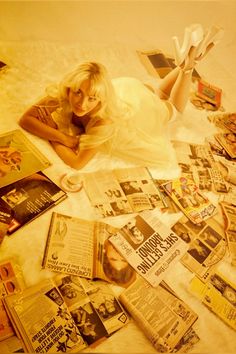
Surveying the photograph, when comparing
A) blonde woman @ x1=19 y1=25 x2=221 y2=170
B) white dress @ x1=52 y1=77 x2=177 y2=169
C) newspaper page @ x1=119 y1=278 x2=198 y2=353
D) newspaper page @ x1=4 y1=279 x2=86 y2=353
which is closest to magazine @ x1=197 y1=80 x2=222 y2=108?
blonde woman @ x1=19 y1=25 x2=221 y2=170

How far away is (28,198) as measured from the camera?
1289mm

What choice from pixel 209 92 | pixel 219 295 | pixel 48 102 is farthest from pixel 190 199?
pixel 209 92

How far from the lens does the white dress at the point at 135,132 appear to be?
1432 millimetres

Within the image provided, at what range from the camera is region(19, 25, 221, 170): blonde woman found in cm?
128

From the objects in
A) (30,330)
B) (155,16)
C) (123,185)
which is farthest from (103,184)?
(155,16)

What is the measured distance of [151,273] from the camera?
1237 mm

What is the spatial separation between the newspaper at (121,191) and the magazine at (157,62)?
2.82ft

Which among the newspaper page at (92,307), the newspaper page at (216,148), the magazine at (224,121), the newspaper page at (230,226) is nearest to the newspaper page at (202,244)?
the newspaper page at (230,226)

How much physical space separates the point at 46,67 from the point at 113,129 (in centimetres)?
67

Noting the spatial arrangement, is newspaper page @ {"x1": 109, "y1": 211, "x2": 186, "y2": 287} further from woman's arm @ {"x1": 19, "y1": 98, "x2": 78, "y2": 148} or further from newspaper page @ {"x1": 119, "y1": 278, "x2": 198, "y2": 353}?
woman's arm @ {"x1": 19, "y1": 98, "x2": 78, "y2": 148}

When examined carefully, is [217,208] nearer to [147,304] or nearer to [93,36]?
[147,304]

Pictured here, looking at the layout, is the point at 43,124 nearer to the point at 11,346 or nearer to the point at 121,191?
the point at 121,191

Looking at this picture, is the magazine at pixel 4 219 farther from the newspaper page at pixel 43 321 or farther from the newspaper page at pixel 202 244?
the newspaper page at pixel 202 244

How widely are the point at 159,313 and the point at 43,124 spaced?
0.90 meters
